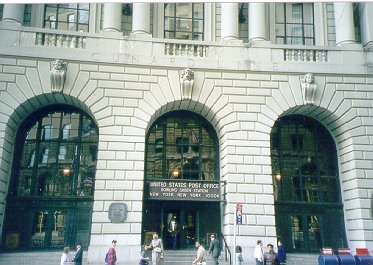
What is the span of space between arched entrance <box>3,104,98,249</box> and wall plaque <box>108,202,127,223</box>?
208cm

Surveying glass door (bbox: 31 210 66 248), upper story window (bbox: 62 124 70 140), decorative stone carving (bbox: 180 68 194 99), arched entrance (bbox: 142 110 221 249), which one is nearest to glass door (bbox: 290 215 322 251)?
arched entrance (bbox: 142 110 221 249)

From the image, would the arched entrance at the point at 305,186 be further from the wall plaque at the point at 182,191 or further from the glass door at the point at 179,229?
the glass door at the point at 179,229

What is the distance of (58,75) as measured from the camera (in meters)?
19.2

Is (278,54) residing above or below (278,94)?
above

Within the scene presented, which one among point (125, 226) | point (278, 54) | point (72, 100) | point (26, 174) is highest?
point (278, 54)

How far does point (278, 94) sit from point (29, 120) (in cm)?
1335

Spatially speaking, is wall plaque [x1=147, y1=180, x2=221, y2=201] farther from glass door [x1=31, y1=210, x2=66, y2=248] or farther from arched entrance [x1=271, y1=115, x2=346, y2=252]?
glass door [x1=31, y1=210, x2=66, y2=248]

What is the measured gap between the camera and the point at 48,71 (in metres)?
19.5

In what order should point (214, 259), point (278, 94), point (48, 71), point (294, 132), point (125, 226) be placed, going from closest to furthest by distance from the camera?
point (214, 259), point (125, 226), point (48, 71), point (278, 94), point (294, 132)

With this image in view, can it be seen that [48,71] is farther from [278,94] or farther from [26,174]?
[278,94]

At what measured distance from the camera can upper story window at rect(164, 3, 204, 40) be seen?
899 inches

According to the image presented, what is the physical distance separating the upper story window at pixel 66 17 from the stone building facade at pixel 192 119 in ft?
0.82

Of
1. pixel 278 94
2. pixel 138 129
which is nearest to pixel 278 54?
pixel 278 94

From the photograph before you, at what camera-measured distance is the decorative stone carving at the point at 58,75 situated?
19219mm
